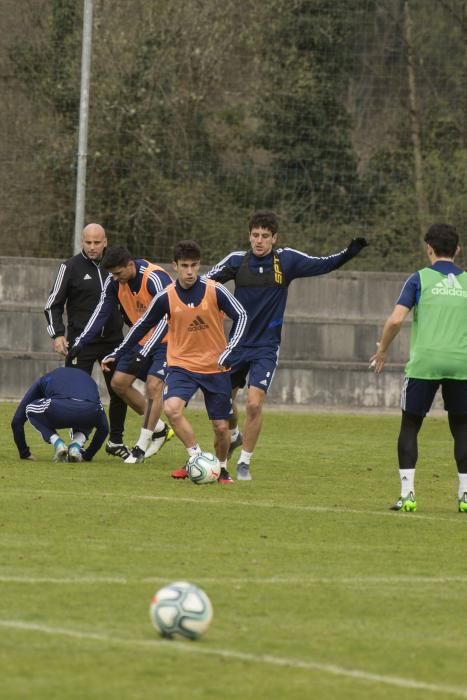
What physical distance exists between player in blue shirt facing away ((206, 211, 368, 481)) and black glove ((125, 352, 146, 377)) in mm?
1391

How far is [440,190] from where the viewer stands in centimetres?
2683

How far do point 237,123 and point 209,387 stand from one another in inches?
575

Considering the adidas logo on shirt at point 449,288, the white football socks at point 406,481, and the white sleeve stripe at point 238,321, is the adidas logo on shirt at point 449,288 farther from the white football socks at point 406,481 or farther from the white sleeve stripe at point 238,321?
the white sleeve stripe at point 238,321

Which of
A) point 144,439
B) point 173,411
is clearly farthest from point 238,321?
point 144,439

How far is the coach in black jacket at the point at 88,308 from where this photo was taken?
14984 millimetres

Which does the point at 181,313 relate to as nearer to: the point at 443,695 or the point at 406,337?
the point at 443,695

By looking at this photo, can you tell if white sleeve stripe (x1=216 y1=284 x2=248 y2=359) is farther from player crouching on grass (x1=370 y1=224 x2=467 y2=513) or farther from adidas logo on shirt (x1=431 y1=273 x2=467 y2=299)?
adidas logo on shirt (x1=431 y1=273 x2=467 y2=299)

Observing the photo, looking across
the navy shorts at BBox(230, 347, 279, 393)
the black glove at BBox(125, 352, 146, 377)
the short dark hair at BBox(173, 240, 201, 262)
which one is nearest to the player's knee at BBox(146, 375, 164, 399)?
the black glove at BBox(125, 352, 146, 377)

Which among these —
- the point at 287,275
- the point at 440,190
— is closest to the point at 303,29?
the point at 440,190

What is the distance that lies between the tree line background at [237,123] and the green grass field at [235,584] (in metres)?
12.0

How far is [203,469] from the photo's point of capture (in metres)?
12.2

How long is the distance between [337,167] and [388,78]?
2.17 metres

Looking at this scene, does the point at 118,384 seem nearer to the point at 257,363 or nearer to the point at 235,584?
the point at 257,363

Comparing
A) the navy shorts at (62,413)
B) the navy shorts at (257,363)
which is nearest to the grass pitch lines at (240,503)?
the navy shorts at (257,363)
